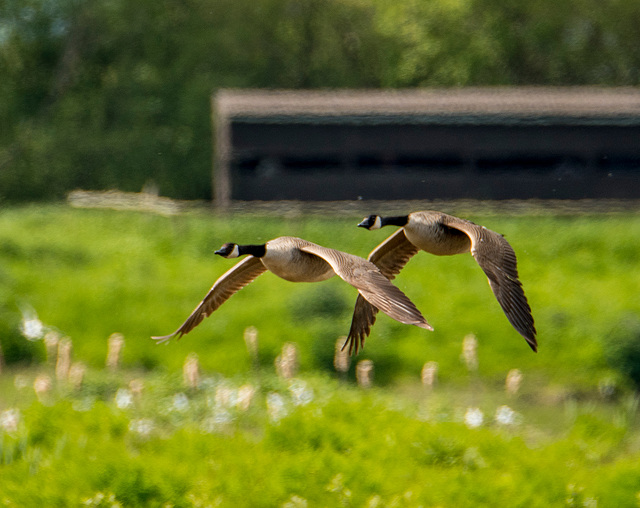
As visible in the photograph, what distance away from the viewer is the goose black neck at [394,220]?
3332mm

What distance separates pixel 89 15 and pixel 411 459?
96.2ft

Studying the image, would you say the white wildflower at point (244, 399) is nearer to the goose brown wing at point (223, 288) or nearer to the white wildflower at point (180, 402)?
the white wildflower at point (180, 402)

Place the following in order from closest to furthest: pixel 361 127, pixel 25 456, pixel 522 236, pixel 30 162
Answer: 1. pixel 25 456
2. pixel 522 236
3. pixel 361 127
4. pixel 30 162

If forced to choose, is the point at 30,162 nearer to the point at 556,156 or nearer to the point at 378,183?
the point at 378,183

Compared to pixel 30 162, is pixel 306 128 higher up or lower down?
higher up

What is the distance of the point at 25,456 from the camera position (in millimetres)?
10086

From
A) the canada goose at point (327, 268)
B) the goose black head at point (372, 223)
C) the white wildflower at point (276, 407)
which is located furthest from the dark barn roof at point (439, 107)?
the canada goose at point (327, 268)

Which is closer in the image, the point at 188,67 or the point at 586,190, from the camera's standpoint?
the point at 586,190

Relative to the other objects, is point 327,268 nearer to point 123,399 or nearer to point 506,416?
point 123,399

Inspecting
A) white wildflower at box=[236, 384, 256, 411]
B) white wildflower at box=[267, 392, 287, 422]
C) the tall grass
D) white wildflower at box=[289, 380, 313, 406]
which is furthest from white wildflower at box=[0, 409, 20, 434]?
the tall grass

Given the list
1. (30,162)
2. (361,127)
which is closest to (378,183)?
(361,127)

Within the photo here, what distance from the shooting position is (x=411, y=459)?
10.2 meters

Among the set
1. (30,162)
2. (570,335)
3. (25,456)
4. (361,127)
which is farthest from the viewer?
(30,162)

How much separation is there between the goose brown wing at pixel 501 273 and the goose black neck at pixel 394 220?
169 millimetres
